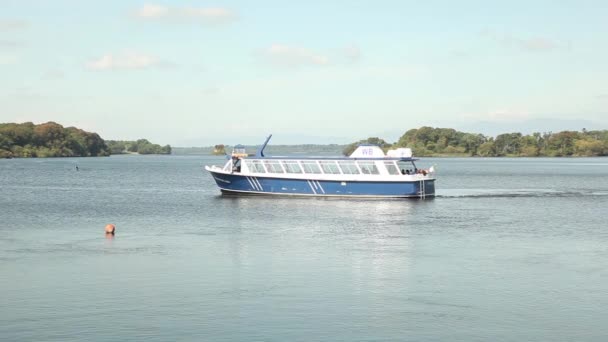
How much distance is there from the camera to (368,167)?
83562mm

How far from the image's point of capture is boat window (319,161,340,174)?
85188 millimetres

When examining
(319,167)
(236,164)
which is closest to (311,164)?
(319,167)

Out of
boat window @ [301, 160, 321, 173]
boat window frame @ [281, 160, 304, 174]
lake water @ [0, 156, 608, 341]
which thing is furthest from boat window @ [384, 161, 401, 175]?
lake water @ [0, 156, 608, 341]

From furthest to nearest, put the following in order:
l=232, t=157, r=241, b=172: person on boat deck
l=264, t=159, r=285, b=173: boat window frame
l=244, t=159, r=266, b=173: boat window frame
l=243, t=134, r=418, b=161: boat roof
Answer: l=232, t=157, r=241, b=172: person on boat deck, l=244, t=159, r=266, b=173: boat window frame, l=264, t=159, r=285, b=173: boat window frame, l=243, t=134, r=418, b=161: boat roof

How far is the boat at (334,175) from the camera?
8300 cm

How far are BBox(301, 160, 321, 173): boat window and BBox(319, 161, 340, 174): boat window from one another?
0.65 metres

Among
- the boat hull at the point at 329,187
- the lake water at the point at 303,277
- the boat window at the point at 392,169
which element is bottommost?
the lake water at the point at 303,277

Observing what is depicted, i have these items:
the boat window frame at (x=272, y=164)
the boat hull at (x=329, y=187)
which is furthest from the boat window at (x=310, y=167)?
the boat window frame at (x=272, y=164)

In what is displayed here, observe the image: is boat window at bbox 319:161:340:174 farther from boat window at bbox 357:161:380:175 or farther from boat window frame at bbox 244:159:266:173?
boat window frame at bbox 244:159:266:173

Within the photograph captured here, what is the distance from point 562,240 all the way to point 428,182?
111ft

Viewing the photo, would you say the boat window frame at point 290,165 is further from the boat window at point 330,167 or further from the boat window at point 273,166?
the boat window at point 330,167

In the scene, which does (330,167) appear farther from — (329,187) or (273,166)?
(273,166)

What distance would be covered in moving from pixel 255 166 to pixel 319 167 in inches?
301

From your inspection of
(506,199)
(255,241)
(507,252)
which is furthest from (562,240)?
(506,199)
